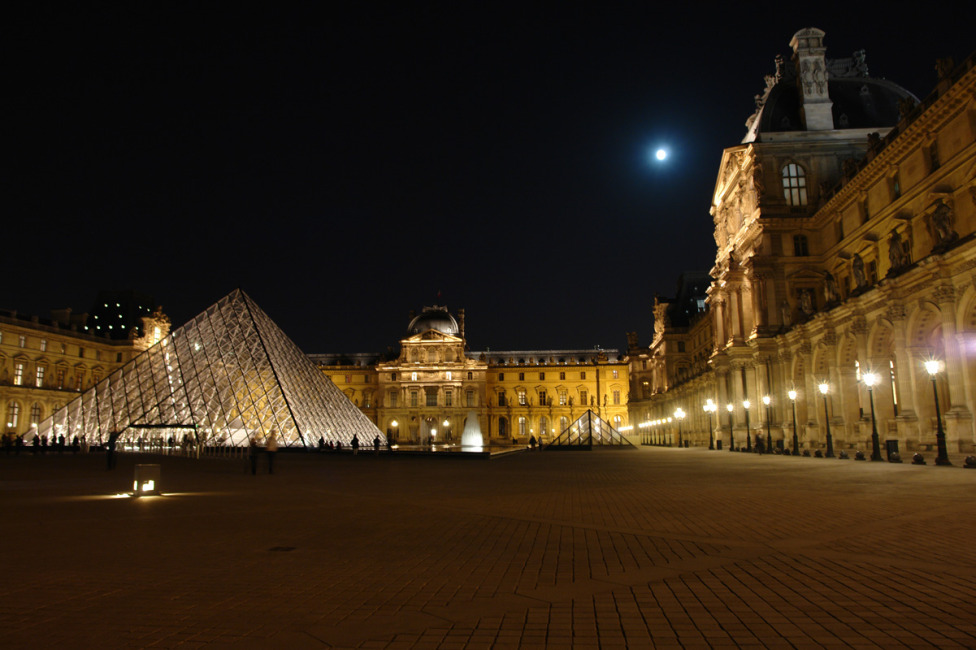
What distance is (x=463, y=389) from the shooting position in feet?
291

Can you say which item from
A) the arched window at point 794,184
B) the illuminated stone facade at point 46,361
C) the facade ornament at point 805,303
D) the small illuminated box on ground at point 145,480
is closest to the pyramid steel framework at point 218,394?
the illuminated stone facade at point 46,361

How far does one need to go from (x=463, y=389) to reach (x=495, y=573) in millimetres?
83258

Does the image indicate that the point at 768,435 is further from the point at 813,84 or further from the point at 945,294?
the point at 813,84

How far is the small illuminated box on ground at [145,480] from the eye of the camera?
12.2 metres

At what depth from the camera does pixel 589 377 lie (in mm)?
90875

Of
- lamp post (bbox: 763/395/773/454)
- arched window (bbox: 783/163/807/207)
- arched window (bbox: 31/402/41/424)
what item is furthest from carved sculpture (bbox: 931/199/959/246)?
arched window (bbox: 31/402/41/424)

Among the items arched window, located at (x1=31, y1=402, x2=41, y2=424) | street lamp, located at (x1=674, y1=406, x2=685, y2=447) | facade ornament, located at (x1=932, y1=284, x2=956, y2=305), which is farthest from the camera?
arched window, located at (x1=31, y1=402, x2=41, y2=424)

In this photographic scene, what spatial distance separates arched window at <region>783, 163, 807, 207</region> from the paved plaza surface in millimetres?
29058

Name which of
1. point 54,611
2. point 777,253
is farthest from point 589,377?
point 54,611

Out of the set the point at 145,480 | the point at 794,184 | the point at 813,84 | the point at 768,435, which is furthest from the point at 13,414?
the point at 813,84

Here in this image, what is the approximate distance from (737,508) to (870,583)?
4707 mm

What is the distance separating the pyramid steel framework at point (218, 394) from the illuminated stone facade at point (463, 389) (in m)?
44.4

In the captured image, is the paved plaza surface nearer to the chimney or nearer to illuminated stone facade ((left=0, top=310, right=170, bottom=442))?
the chimney

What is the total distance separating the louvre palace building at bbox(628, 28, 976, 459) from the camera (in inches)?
829
